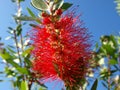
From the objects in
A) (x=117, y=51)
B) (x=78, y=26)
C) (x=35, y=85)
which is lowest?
(x=35, y=85)

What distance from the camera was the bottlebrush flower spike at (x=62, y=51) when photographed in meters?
1.42

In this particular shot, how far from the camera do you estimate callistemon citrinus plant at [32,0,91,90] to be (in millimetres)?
1419

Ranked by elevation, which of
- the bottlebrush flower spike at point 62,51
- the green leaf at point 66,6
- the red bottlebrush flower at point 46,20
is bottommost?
the bottlebrush flower spike at point 62,51

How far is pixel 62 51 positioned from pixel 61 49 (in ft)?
0.06

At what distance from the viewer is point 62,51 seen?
1.43 meters

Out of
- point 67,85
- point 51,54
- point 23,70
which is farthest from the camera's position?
point 23,70

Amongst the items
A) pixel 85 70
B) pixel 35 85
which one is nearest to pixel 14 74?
pixel 35 85

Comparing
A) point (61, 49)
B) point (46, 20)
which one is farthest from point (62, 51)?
point (46, 20)

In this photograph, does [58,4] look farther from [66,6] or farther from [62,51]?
[62,51]

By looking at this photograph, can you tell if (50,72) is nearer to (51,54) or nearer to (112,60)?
(51,54)

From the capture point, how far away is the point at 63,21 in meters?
1.53

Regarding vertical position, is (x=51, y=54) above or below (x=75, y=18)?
below

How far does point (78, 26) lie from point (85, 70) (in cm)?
24

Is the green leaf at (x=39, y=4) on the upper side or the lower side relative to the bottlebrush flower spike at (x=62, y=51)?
upper
